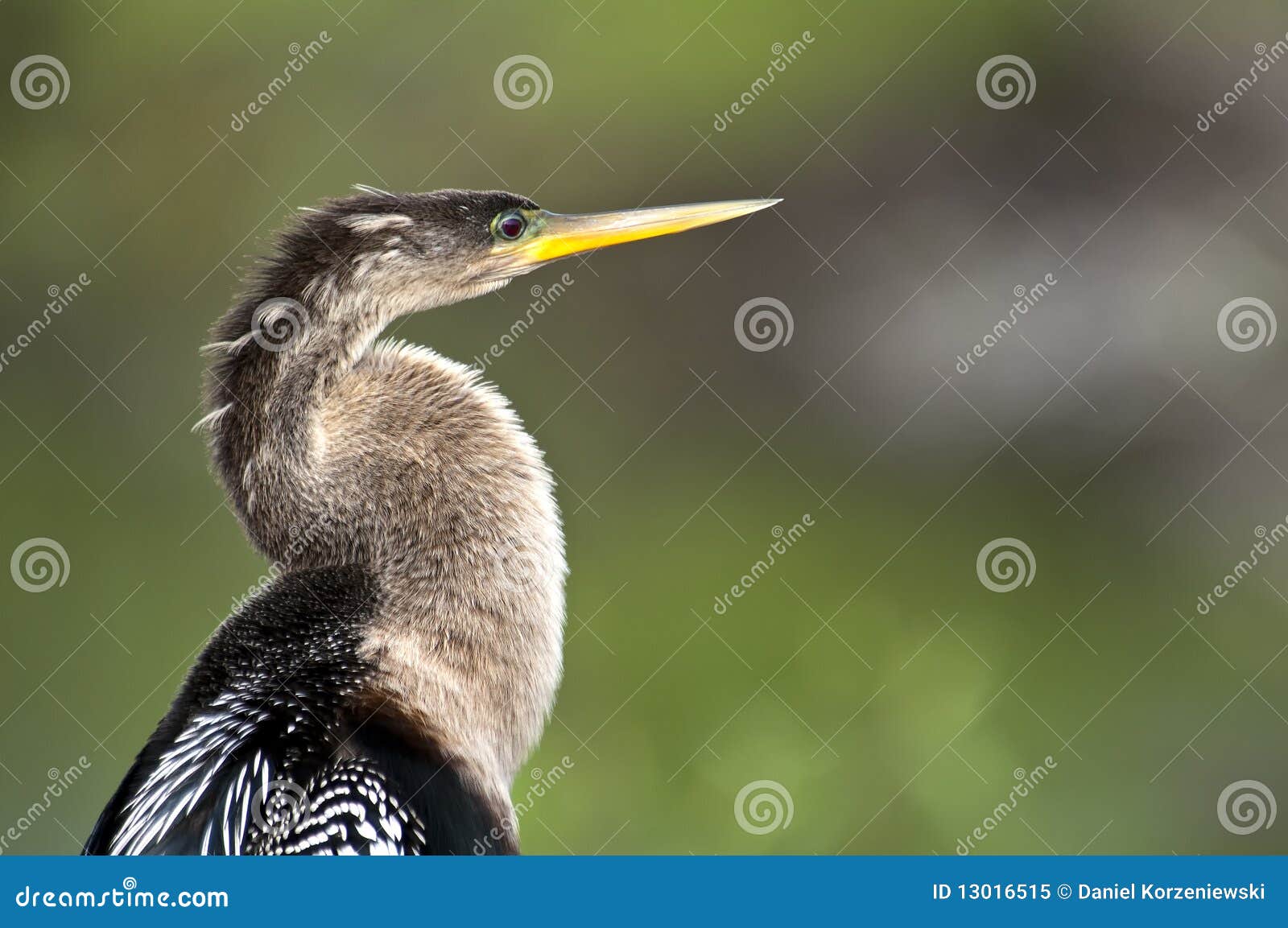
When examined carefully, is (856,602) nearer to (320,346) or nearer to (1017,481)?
(1017,481)

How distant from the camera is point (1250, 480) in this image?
17.3ft

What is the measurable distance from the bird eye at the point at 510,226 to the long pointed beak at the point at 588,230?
1 cm

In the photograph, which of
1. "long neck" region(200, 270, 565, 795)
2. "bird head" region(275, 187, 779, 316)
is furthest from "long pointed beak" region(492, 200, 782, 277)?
"long neck" region(200, 270, 565, 795)

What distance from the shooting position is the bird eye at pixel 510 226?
2.05m

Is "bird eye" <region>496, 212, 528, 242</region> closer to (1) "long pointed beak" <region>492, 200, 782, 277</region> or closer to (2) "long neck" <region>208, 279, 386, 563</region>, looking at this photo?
(1) "long pointed beak" <region>492, 200, 782, 277</region>

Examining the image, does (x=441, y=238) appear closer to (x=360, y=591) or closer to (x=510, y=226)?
(x=510, y=226)

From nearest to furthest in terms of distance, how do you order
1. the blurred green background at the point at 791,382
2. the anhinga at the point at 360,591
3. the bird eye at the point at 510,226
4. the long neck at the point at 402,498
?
the anhinga at the point at 360,591, the long neck at the point at 402,498, the bird eye at the point at 510,226, the blurred green background at the point at 791,382

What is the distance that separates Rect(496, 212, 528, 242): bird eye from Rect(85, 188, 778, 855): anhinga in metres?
0.10

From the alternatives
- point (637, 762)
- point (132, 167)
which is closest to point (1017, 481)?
point (637, 762)

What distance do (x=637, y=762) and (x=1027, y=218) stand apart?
2632 mm

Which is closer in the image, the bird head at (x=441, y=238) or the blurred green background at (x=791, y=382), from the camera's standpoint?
the bird head at (x=441, y=238)

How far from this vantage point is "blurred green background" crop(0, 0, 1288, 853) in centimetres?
474

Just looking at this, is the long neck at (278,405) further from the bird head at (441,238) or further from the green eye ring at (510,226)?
the green eye ring at (510,226)

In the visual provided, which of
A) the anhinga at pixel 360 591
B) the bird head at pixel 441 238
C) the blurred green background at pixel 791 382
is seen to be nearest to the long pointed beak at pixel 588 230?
the bird head at pixel 441 238
